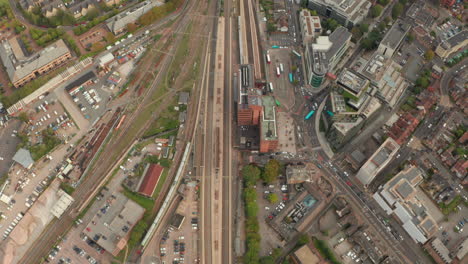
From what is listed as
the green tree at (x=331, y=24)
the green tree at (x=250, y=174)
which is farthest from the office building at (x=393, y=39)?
the green tree at (x=250, y=174)

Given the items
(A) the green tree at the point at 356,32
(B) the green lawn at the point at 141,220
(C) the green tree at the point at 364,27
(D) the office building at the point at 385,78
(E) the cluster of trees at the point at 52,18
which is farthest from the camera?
(E) the cluster of trees at the point at 52,18

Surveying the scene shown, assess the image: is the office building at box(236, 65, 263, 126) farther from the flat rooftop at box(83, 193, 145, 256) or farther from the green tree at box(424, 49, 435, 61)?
the green tree at box(424, 49, 435, 61)

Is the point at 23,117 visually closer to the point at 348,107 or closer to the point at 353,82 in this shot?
the point at 348,107

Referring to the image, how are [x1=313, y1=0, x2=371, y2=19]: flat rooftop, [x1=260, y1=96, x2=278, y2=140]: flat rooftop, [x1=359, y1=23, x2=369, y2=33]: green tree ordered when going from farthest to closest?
[x1=313, y1=0, x2=371, y2=19]: flat rooftop
[x1=359, y1=23, x2=369, y2=33]: green tree
[x1=260, y1=96, x2=278, y2=140]: flat rooftop

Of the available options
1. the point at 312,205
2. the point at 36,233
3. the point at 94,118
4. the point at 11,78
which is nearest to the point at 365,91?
the point at 312,205

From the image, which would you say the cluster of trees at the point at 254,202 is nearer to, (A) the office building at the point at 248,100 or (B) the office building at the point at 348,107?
(A) the office building at the point at 248,100

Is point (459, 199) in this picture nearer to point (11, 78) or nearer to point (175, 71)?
point (175, 71)

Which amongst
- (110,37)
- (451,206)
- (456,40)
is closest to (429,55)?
(456,40)

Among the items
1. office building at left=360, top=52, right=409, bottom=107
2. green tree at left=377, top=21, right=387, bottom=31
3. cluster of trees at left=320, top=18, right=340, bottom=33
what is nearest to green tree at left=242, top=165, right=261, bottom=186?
office building at left=360, top=52, right=409, bottom=107
